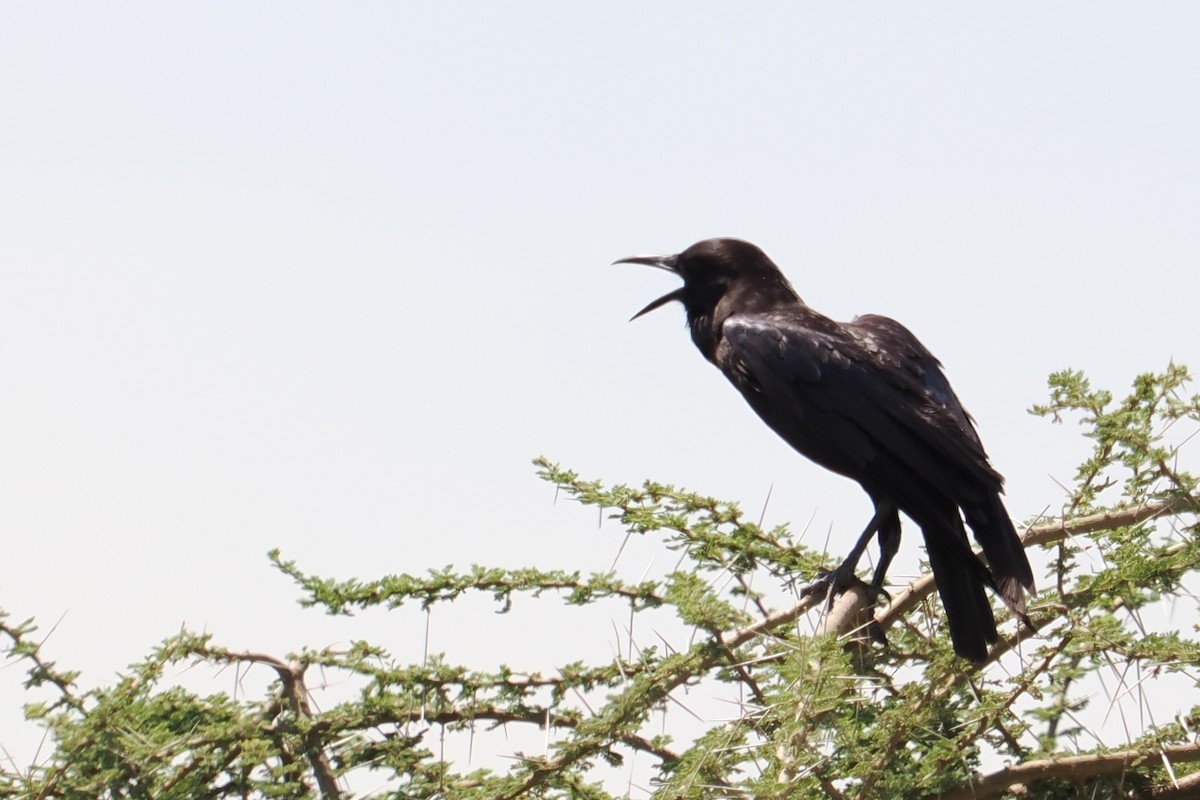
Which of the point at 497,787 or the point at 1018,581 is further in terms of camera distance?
the point at 1018,581

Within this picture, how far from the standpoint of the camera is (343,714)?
3143 millimetres

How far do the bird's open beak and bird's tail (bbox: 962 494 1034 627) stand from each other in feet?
6.72

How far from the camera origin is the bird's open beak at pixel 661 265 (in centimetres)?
588

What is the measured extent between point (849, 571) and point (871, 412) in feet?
2.07

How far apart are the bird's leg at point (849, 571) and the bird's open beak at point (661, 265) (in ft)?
4.94

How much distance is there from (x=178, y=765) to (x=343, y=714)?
1.25 feet

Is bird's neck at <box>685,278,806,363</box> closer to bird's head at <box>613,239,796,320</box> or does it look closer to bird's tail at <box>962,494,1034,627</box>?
bird's head at <box>613,239,796,320</box>

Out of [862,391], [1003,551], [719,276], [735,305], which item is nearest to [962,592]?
[1003,551]

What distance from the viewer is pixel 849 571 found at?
430 centimetres

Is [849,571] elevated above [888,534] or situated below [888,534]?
below

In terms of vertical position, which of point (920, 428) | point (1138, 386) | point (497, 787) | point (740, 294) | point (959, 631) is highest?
point (740, 294)

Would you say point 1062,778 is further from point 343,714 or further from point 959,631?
point 343,714

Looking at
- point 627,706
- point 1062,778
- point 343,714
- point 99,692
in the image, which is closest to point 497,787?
point 627,706

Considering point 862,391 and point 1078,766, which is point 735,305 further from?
point 1078,766
